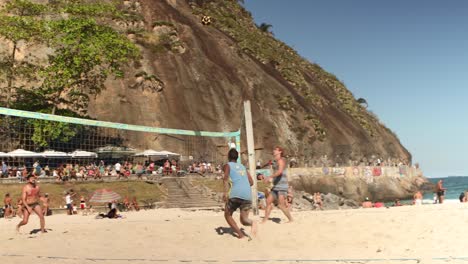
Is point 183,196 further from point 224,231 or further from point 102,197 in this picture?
point 224,231

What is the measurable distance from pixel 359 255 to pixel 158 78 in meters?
40.7

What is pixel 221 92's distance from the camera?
4897 cm

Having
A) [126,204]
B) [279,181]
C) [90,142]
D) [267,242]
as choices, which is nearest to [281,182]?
[279,181]

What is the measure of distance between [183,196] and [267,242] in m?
16.4

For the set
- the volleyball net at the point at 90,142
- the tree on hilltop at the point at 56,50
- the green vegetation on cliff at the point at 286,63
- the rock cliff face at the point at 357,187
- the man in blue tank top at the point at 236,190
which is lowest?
the rock cliff face at the point at 357,187

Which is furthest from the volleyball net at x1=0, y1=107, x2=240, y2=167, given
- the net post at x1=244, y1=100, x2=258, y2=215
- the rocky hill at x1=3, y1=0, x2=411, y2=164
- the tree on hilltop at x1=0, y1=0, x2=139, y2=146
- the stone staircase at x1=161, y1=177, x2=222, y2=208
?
the net post at x1=244, y1=100, x2=258, y2=215

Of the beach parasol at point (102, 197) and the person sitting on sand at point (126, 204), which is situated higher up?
the beach parasol at point (102, 197)

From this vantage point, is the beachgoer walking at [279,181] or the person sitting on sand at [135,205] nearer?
the beachgoer walking at [279,181]

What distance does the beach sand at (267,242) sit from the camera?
6.75 m

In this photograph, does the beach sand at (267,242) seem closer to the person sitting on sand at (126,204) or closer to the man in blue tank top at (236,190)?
the man in blue tank top at (236,190)

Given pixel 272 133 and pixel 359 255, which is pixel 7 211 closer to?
pixel 359 255

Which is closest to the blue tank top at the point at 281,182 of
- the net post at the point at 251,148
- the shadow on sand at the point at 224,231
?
the shadow on sand at the point at 224,231

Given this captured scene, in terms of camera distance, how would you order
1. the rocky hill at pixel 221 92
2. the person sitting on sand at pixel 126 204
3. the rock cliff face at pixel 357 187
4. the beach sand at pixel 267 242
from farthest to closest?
1. the rocky hill at pixel 221 92
2. the rock cliff face at pixel 357 187
3. the person sitting on sand at pixel 126 204
4. the beach sand at pixel 267 242

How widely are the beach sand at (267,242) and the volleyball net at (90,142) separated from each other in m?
12.0
